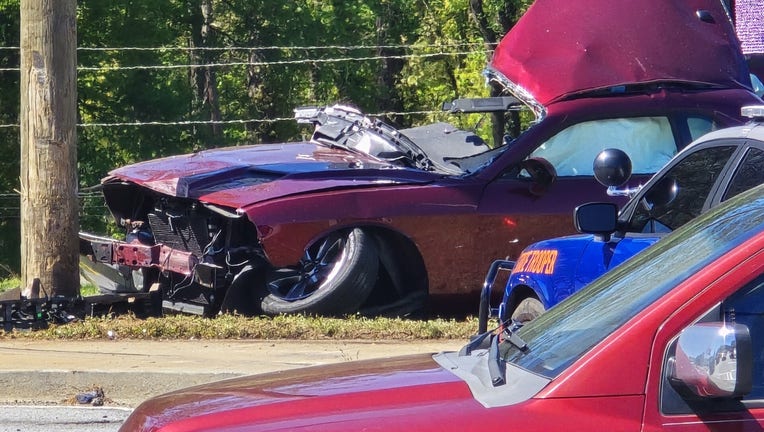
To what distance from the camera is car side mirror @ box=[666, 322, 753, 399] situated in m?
2.40

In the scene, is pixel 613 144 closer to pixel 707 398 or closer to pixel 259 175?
pixel 259 175

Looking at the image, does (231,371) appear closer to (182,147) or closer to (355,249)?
(355,249)

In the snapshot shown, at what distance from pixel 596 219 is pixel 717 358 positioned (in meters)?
2.54

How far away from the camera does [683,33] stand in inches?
328

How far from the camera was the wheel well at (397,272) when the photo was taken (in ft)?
27.0

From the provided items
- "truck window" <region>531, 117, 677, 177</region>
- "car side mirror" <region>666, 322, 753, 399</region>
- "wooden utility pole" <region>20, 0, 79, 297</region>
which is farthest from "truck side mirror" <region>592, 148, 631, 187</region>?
"wooden utility pole" <region>20, 0, 79, 297</region>

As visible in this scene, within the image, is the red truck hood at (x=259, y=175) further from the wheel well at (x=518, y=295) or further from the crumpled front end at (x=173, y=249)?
the wheel well at (x=518, y=295)

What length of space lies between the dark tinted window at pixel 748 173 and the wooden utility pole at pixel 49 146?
584 centimetres

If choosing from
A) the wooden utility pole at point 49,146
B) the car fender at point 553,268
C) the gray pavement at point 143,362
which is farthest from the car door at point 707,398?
the wooden utility pole at point 49,146

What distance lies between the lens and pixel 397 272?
834 centimetres

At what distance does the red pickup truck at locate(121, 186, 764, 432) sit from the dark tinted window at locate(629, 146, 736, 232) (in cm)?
191

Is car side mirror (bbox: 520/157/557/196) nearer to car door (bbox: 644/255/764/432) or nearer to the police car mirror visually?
the police car mirror

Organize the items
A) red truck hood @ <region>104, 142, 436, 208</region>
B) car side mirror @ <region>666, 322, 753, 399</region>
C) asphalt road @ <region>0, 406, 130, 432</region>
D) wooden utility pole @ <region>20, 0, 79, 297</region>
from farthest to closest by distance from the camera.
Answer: wooden utility pole @ <region>20, 0, 79, 297</region>, red truck hood @ <region>104, 142, 436, 208</region>, asphalt road @ <region>0, 406, 130, 432</region>, car side mirror @ <region>666, 322, 753, 399</region>

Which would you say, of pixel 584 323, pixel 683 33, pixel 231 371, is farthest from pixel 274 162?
pixel 584 323
